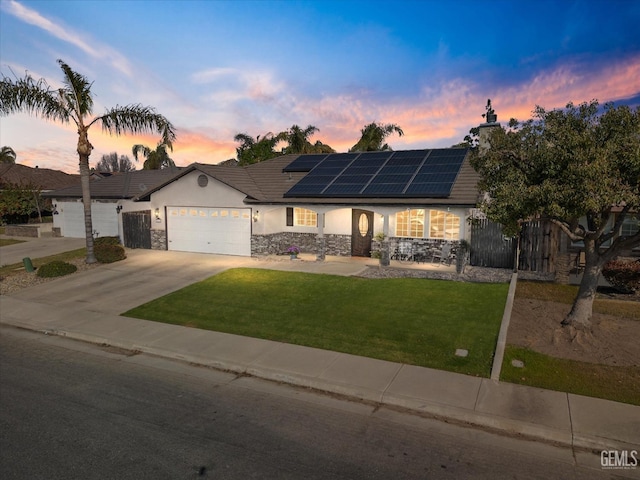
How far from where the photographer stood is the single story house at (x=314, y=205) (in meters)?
18.3

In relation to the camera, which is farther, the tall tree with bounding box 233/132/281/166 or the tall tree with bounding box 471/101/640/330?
the tall tree with bounding box 233/132/281/166

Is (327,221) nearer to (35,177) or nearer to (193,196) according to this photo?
(193,196)

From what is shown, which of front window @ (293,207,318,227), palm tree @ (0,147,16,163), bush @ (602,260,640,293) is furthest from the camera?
palm tree @ (0,147,16,163)

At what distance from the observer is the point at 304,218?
22.4 meters

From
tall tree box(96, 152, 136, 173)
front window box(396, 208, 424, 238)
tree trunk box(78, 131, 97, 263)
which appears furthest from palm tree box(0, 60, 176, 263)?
tall tree box(96, 152, 136, 173)

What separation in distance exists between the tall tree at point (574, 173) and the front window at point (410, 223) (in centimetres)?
833

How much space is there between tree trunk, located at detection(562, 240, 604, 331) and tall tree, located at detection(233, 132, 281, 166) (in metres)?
33.3

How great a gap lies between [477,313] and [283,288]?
667 cm

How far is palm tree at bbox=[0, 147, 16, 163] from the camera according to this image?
249ft

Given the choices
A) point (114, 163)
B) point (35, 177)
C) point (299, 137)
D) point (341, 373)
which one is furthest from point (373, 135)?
point (114, 163)

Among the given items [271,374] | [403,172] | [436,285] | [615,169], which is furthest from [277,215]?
[615,169]

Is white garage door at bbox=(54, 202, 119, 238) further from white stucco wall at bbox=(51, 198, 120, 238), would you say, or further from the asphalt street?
the asphalt street

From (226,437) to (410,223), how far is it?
49.6 ft

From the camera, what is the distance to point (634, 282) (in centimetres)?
1353
